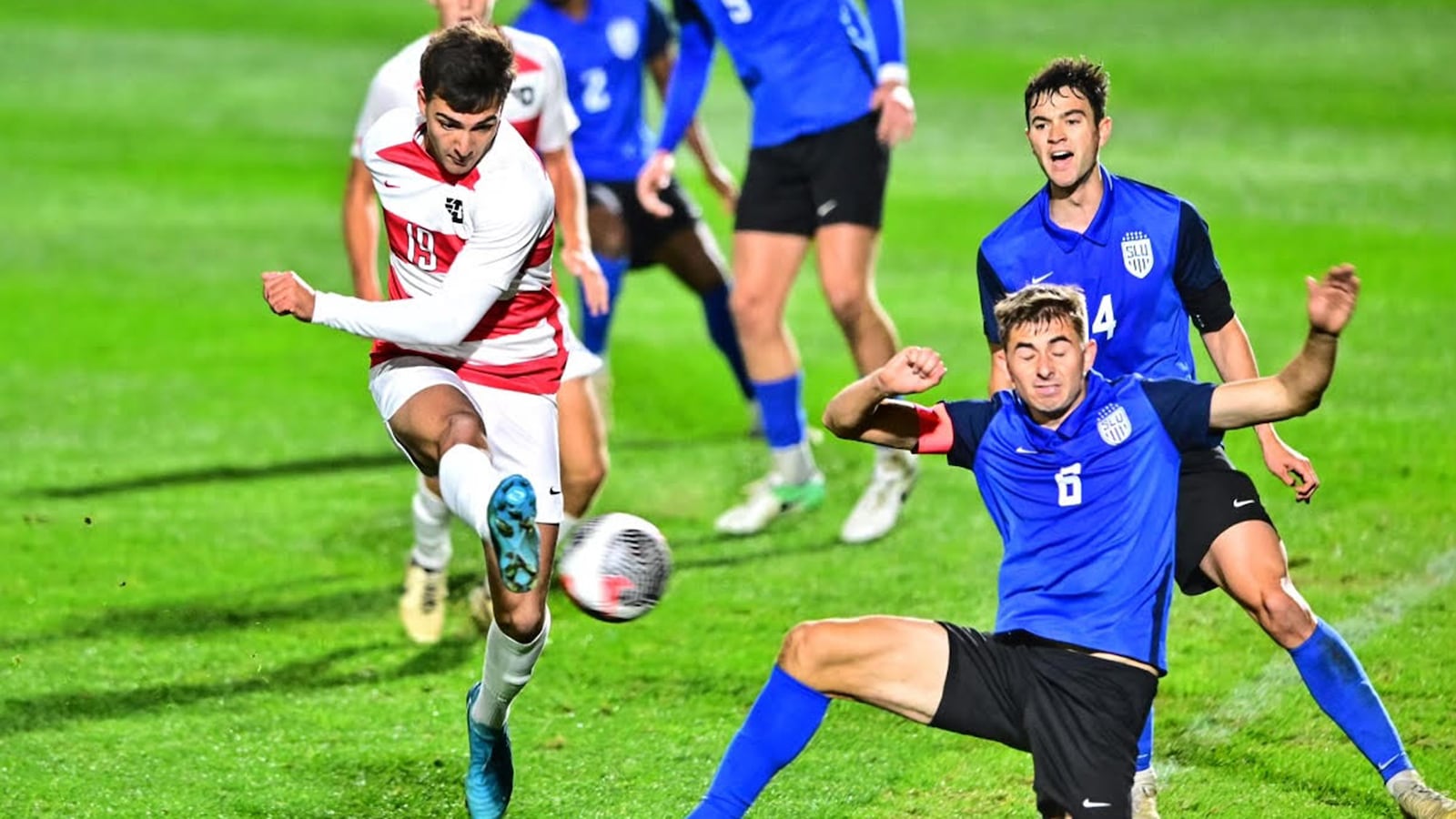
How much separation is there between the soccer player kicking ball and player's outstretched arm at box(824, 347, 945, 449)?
2.67 ft

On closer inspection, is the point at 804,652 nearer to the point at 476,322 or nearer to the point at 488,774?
the point at 488,774

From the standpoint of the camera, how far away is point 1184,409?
4.88 metres

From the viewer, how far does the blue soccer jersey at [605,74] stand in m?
9.87

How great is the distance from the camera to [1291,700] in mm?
6551

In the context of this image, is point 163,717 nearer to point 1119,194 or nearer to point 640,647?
point 640,647

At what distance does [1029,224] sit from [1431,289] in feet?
28.0

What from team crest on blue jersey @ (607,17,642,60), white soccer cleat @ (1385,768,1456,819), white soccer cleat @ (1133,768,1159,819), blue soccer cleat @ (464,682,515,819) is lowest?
blue soccer cleat @ (464,682,515,819)

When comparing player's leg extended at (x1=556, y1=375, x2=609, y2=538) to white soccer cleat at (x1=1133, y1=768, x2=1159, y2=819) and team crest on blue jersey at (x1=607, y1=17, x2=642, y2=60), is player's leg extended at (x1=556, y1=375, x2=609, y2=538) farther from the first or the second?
team crest on blue jersey at (x1=607, y1=17, x2=642, y2=60)

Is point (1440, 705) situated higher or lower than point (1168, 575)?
lower

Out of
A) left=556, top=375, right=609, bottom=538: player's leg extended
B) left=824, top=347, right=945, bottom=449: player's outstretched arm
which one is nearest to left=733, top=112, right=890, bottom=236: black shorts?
left=556, top=375, right=609, bottom=538: player's leg extended

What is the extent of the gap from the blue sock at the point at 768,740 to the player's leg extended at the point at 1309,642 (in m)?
1.23

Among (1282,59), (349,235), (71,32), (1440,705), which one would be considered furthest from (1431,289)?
(71,32)

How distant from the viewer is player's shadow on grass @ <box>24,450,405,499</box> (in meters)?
9.62

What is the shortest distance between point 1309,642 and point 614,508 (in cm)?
443
